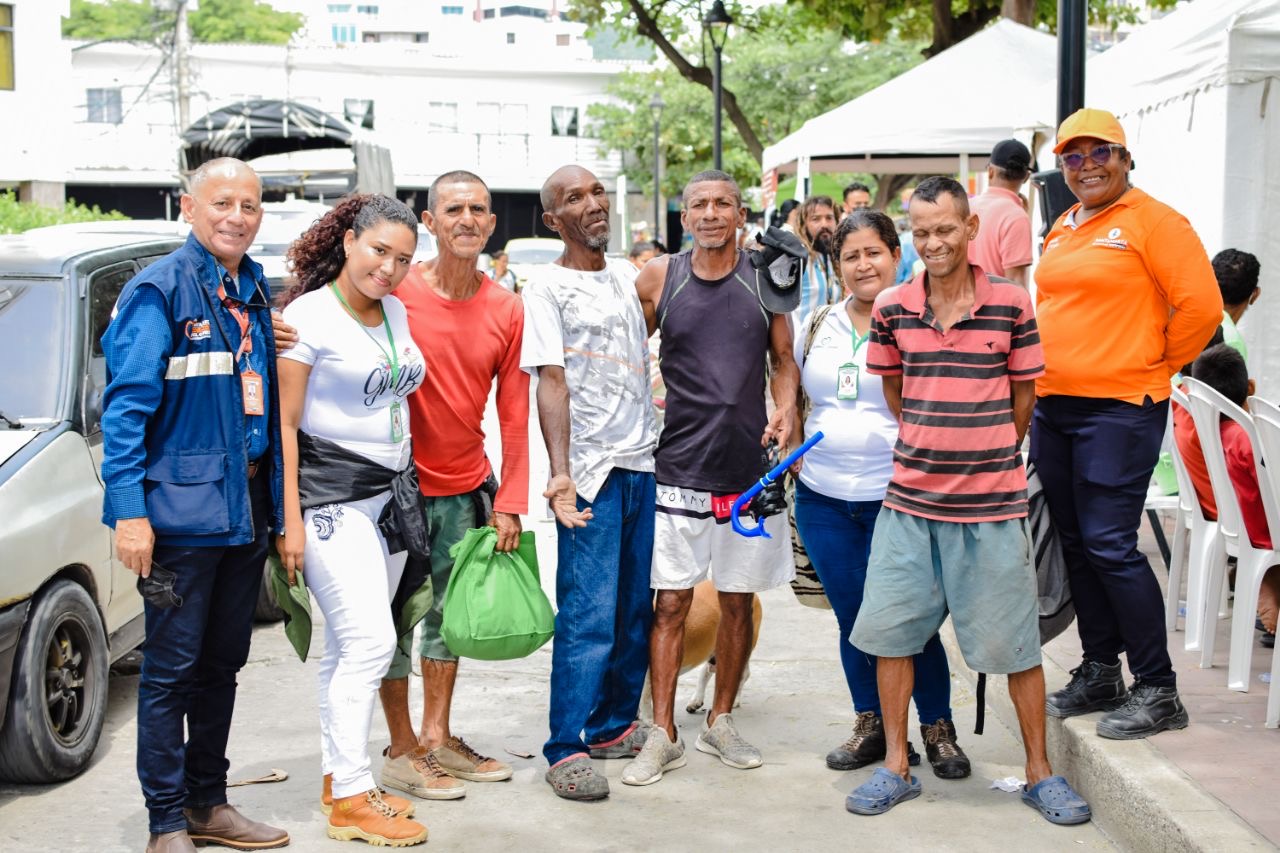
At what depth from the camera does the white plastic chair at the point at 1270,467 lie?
4.96 metres

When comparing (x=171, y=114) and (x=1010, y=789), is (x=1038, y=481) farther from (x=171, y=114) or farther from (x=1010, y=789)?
(x=171, y=114)

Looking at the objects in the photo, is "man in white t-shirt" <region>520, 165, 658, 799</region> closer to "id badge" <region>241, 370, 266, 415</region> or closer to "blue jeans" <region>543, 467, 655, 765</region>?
"blue jeans" <region>543, 467, 655, 765</region>

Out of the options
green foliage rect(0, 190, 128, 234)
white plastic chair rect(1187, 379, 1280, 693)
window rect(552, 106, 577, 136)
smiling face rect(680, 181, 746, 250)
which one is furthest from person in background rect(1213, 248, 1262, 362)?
window rect(552, 106, 577, 136)

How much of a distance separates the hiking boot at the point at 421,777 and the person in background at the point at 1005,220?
15.2 feet

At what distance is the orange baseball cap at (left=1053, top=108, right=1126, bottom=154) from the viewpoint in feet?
A: 15.8

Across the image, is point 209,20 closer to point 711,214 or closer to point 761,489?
point 711,214

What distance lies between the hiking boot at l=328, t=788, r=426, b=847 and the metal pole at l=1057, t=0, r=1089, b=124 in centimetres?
503

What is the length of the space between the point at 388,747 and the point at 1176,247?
3.14m

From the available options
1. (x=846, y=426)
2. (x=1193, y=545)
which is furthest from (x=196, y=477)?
(x=1193, y=545)

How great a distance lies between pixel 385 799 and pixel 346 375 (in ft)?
4.35

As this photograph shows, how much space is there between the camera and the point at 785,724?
5.84 metres

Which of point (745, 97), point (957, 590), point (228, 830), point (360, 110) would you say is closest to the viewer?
point (228, 830)

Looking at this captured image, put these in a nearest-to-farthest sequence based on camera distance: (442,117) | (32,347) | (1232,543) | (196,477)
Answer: (196,477)
(32,347)
(1232,543)
(442,117)

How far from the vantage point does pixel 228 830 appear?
14.8 ft
